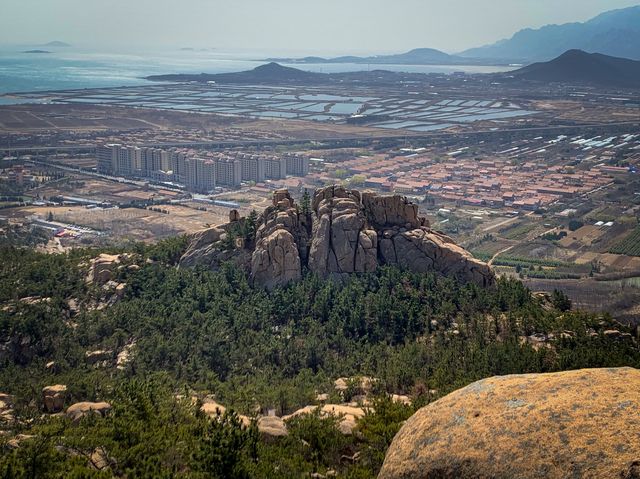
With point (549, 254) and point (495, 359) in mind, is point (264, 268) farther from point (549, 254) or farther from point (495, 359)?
point (549, 254)

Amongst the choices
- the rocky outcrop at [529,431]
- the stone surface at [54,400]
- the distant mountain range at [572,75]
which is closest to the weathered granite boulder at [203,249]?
the stone surface at [54,400]

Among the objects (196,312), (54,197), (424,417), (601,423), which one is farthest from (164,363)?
(54,197)

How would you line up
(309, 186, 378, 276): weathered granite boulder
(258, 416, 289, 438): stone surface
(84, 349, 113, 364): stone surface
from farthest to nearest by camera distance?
(309, 186, 378, 276): weathered granite boulder, (84, 349, 113, 364): stone surface, (258, 416, 289, 438): stone surface

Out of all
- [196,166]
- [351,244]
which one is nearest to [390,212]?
[351,244]

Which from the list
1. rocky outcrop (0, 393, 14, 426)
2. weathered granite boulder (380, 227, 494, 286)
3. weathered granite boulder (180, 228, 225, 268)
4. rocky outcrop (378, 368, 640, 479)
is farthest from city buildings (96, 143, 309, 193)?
rocky outcrop (378, 368, 640, 479)

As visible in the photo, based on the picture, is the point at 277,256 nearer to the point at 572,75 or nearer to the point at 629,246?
the point at 629,246

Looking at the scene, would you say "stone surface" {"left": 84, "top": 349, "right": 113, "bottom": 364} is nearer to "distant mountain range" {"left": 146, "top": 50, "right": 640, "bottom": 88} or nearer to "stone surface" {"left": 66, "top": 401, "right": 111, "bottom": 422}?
"stone surface" {"left": 66, "top": 401, "right": 111, "bottom": 422}
